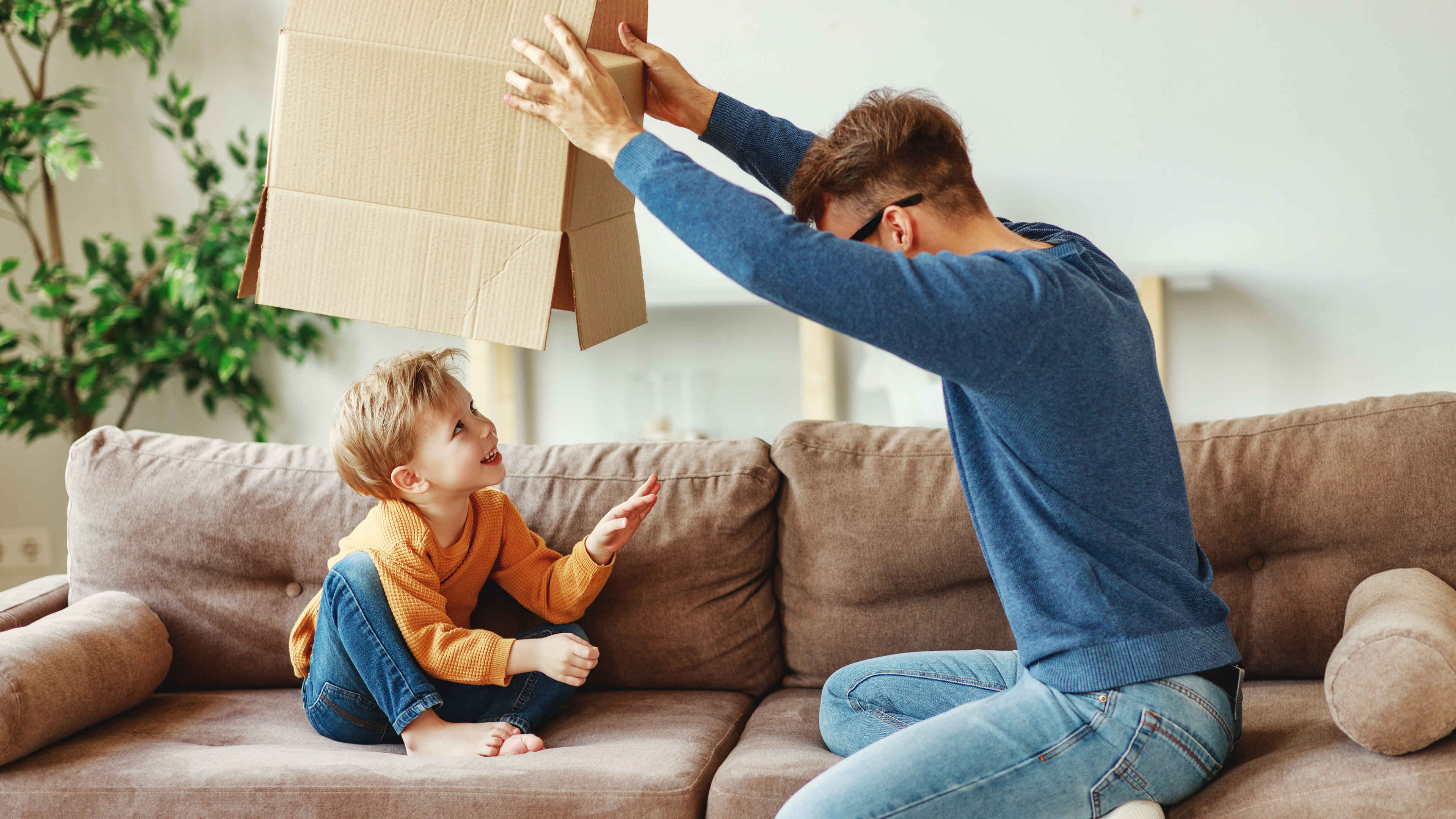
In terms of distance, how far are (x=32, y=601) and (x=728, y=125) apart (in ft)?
4.25

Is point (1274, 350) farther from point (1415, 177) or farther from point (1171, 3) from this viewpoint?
point (1171, 3)

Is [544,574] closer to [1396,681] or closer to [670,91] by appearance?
[670,91]

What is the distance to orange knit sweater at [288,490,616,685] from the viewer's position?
1.44m

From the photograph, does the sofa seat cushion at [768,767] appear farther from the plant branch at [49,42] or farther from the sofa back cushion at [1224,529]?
the plant branch at [49,42]

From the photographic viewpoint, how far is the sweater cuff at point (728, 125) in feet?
4.52

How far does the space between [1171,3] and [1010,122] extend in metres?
0.49

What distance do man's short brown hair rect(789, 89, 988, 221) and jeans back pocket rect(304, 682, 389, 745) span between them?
896 millimetres

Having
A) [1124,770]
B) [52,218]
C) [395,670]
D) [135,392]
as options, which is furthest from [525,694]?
[52,218]

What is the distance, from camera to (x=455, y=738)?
4.62ft

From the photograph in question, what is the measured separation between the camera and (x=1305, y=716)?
132 centimetres

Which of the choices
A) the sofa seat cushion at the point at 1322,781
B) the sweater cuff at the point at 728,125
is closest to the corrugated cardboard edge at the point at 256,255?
the sweater cuff at the point at 728,125

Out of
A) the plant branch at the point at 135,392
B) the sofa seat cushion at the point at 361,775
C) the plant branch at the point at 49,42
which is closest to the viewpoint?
the sofa seat cushion at the point at 361,775

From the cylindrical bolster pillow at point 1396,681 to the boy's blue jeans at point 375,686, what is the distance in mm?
940

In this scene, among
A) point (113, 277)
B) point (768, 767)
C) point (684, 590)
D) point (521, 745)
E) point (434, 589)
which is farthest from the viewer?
point (113, 277)
